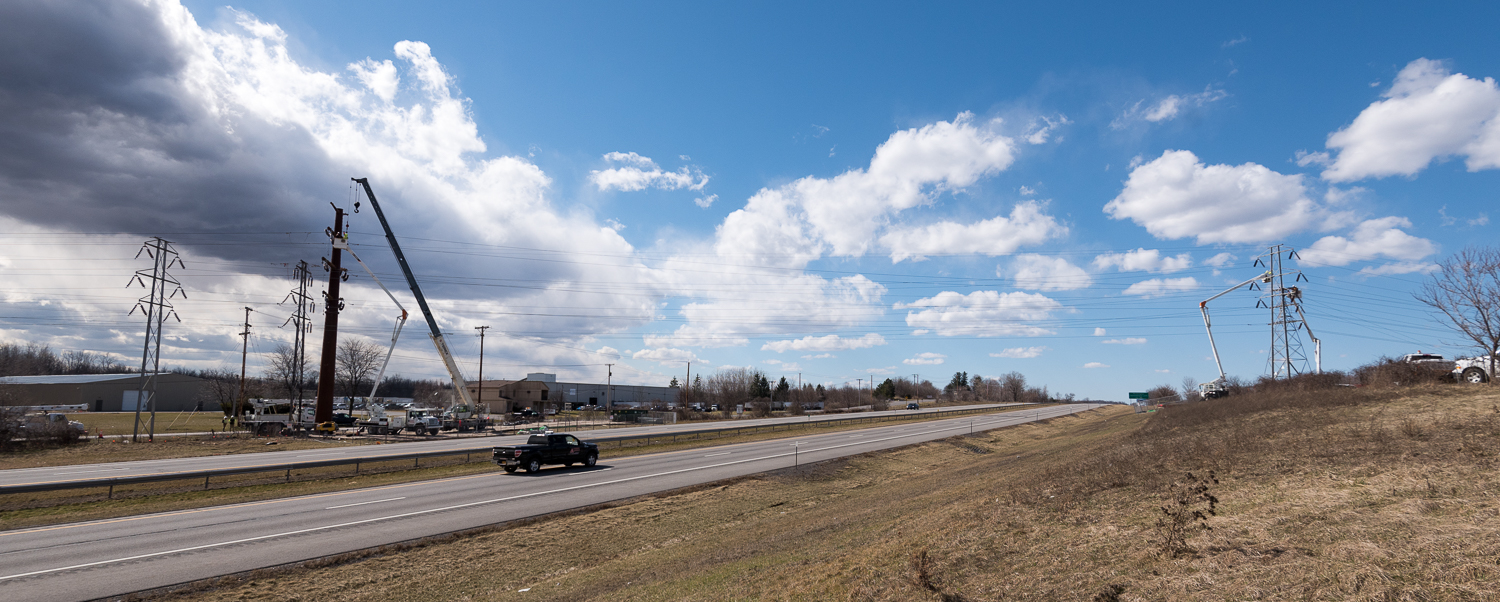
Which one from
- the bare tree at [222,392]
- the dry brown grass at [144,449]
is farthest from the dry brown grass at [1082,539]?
the bare tree at [222,392]

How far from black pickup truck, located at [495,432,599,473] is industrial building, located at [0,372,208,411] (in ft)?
346

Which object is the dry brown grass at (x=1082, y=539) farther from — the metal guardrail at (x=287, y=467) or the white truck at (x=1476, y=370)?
the metal guardrail at (x=287, y=467)

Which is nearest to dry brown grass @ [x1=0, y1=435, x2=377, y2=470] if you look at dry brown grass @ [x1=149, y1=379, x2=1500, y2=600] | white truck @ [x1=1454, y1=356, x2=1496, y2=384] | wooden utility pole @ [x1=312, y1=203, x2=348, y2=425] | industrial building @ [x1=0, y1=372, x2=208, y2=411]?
wooden utility pole @ [x1=312, y1=203, x2=348, y2=425]

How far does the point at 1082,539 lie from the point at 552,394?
13638 centimetres

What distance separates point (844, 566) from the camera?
10156 mm

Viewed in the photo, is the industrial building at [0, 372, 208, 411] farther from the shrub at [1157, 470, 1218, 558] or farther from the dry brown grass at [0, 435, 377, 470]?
the shrub at [1157, 470, 1218, 558]

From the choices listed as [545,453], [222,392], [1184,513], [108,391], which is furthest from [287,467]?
[108,391]

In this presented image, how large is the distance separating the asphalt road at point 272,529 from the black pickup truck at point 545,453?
696 mm

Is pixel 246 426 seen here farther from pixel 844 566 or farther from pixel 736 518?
pixel 844 566

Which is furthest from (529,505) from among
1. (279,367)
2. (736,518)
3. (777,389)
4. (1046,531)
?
(777,389)

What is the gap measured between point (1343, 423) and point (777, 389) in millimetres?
147520

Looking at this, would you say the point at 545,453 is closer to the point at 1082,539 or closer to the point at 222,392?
the point at 1082,539

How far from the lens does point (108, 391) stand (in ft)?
353

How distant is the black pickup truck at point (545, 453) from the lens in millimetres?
29141
